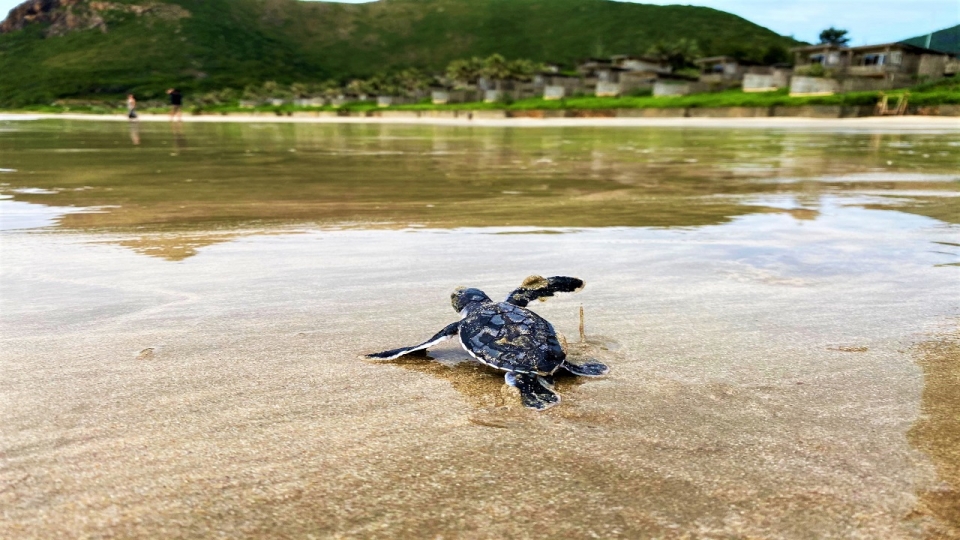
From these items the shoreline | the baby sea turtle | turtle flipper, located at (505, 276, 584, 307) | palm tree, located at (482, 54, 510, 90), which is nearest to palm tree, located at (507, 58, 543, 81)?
palm tree, located at (482, 54, 510, 90)

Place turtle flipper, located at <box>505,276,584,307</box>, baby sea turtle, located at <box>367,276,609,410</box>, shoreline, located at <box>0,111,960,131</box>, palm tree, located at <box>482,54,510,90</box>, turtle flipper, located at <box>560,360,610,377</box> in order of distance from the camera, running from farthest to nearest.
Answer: palm tree, located at <box>482,54,510,90</box> < shoreline, located at <box>0,111,960,131</box> < turtle flipper, located at <box>505,276,584,307</box> < turtle flipper, located at <box>560,360,610,377</box> < baby sea turtle, located at <box>367,276,609,410</box>

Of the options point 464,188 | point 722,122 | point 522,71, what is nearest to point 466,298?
point 464,188

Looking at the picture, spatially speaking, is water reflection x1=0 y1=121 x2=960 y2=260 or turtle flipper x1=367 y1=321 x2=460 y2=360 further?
water reflection x1=0 y1=121 x2=960 y2=260

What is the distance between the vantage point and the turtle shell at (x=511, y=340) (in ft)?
7.70

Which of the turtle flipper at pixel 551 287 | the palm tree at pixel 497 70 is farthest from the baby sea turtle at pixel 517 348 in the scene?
the palm tree at pixel 497 70

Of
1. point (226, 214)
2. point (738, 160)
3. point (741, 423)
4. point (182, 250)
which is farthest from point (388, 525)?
point (738, 160)

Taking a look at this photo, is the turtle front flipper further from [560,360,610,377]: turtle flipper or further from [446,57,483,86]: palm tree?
[446,57,483,86]: palm tree

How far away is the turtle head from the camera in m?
2.95

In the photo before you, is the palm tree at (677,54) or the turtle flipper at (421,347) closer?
the turtle flipper at (421,347)

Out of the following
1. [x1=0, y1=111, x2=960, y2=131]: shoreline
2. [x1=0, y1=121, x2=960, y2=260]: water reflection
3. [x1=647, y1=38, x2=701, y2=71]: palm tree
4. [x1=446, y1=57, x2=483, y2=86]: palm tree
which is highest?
[x1=647, y1=38, x2=701, y2=71]: palm tree

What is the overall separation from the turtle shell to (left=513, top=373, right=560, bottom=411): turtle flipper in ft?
0.09

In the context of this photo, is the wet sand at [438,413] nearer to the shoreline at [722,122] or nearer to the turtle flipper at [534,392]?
the turtle flipper at [534,392]

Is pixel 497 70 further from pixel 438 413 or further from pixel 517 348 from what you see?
pixel 438 413

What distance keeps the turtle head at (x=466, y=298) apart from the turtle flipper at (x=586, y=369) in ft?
2.00
